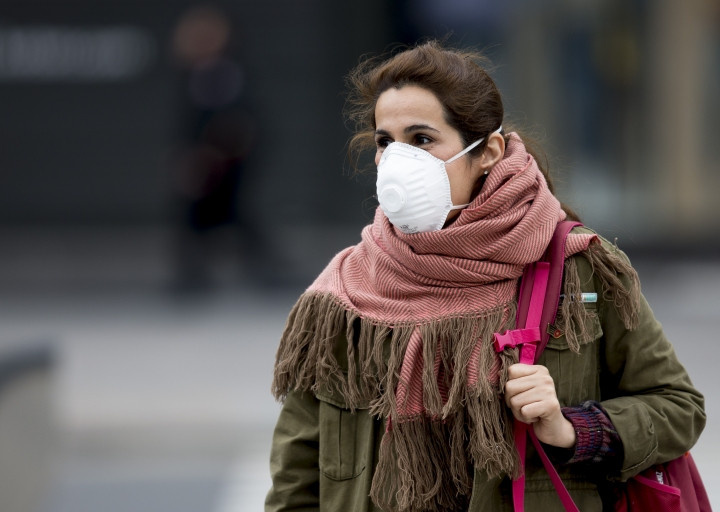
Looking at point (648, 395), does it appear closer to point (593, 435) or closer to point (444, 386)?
point (593, 435)

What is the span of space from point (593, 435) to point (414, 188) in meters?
0.61

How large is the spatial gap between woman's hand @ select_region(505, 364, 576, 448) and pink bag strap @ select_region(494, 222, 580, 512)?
5cm

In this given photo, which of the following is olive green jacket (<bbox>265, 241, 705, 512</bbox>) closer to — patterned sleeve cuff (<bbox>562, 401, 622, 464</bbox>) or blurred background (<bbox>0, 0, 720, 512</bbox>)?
patterned sleeve cuff (<bbox>562, 401, 622, 464</bbox>)

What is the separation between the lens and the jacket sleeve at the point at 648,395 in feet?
7.38

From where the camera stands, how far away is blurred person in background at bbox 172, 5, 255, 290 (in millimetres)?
9359

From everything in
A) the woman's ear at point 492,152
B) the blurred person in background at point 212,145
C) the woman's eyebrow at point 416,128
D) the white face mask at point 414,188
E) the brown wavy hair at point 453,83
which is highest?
the brown wavy hair at point 453,83

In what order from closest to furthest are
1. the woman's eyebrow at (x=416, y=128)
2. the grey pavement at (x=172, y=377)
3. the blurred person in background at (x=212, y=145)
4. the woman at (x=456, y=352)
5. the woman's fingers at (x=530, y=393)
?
the woman's fingers at (x=530, y=393)
the woman at (x=456, y=352)
the woman's eyebrow at (x=416, y=128)
the grey pavement at (x=172, y=377)
the blurred person in background at (x=212, y=145)

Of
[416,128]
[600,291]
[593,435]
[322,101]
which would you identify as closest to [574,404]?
[593,435]

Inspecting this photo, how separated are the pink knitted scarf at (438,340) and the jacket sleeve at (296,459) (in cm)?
6

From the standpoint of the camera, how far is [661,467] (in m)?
2.35

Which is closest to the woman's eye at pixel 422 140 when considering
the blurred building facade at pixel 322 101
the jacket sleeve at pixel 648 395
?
the jacket sleeve at pixel 648 395

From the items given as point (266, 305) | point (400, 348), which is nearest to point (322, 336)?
point (400, 348)

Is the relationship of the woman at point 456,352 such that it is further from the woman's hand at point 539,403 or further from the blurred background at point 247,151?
the blurred background at point 247,151

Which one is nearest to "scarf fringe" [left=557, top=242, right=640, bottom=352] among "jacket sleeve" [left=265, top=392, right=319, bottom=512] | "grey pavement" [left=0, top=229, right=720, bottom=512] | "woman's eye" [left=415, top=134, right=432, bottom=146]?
"woman's eye" [left=415, top=134, right=432, bottom=146]
